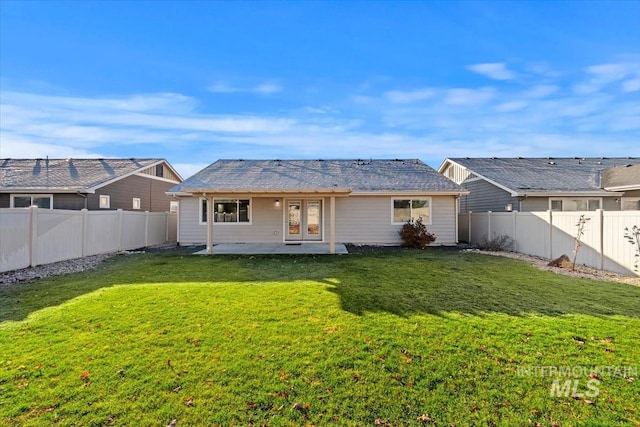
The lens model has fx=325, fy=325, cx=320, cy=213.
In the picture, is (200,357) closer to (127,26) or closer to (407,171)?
(127,26)

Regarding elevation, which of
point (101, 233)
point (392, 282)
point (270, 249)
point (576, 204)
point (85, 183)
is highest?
point (85, 183)

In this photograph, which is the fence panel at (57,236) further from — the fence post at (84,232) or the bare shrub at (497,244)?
the bare shrub at (497,244)

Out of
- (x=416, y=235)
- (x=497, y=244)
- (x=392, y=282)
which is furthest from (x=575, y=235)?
(x=392, y=282)

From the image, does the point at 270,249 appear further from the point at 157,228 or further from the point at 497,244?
the point at 497,244

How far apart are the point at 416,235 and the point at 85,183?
52.1ft

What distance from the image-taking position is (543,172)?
17.6m

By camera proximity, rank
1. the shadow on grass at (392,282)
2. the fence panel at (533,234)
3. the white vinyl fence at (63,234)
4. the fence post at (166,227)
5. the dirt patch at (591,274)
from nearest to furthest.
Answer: the shadow on grass at (392,282), the dirt patch at (591,274), the white vinyl fence at (63,234), the fence panel at (533,234), the fence post at (166,227)

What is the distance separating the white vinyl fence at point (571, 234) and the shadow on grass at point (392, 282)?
5.37ft

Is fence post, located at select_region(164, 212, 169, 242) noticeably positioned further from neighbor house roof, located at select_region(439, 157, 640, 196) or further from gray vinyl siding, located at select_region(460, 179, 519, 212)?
gray vinyl siding, located at select_region(460, 179, 519, 212)

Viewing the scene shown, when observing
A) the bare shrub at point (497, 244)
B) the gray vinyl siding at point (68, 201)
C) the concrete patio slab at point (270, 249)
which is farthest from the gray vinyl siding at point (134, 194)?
the bare shrub at point (497, 244)

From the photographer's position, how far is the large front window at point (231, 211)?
14.8 metres

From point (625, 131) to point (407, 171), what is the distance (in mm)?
16433

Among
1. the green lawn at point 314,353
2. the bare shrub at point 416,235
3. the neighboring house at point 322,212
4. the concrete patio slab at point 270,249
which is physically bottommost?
the green lawn at point 314,353

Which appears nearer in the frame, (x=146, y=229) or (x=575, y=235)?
(x=575, y=235)
